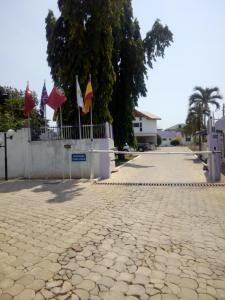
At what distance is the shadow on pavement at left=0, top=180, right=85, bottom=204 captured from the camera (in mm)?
10266

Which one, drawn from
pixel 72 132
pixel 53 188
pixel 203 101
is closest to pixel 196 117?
pixel 203 101

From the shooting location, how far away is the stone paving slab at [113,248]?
3.96 meters

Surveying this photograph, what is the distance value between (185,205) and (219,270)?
445 centimetres

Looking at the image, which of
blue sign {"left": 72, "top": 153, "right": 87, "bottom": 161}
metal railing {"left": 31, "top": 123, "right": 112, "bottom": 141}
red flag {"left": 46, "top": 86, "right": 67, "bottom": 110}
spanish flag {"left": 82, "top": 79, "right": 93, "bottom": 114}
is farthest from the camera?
metal railing {"left": 31, "top": 123, "right": 112, "bottom": 141}

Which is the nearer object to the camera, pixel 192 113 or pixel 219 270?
pixel 219 270

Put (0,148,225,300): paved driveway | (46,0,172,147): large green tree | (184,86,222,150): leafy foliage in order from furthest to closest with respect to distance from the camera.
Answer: (184,86,222,150): leafy foliage
(46,0,172,147): large green tree
(0,148,225,300): paved driveway

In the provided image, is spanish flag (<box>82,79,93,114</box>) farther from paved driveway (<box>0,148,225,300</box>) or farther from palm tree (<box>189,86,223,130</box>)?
palm tree (<box>189,86,223,130</box>)

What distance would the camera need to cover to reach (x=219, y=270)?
4.48 meters

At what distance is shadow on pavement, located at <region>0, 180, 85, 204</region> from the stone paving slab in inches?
21.7

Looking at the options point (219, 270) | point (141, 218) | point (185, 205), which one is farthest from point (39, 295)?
point (185, 205)

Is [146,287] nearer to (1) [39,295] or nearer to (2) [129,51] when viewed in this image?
(1) [39,295]

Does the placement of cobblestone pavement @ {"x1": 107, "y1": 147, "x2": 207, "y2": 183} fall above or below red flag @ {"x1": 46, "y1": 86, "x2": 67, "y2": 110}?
below

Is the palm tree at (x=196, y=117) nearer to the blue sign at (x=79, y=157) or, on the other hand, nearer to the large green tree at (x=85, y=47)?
the large green tree at (x=85, y=47)

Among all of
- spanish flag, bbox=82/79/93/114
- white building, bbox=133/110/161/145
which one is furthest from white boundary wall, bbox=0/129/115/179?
white building, bbox=133/110/161/145
